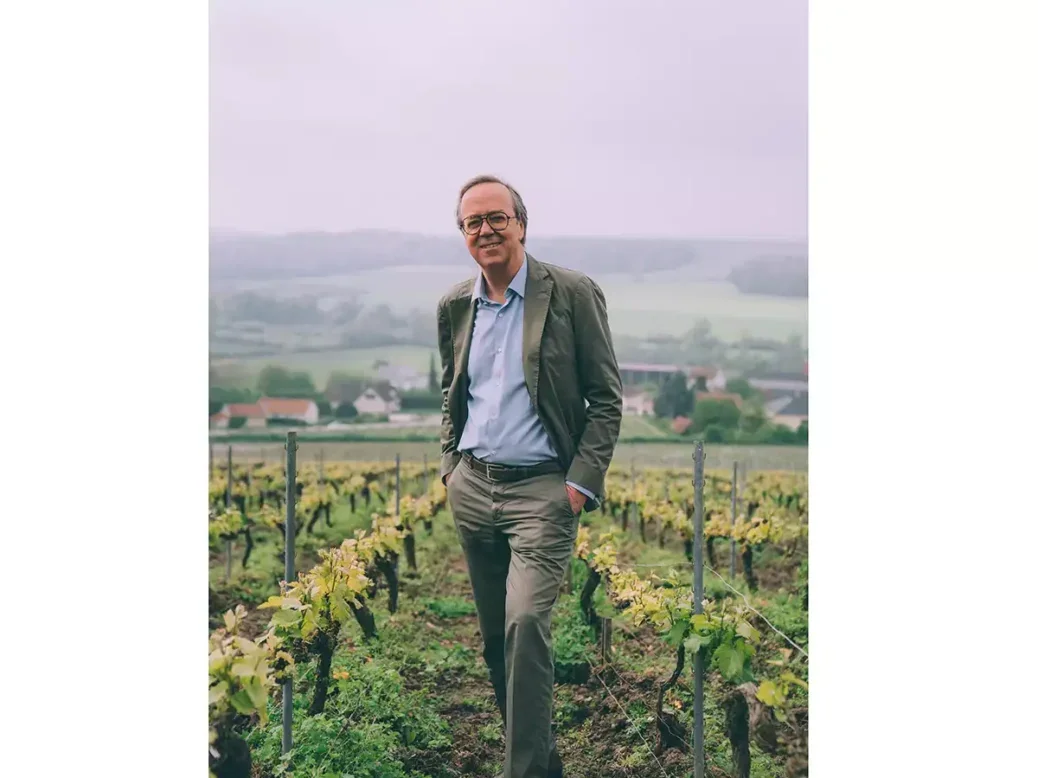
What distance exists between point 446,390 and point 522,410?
1.52 feet

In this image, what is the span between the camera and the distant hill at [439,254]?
175 inches

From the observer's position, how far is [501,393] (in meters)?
3.60

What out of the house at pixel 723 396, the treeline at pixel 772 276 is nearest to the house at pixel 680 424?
the house at pixel 723 396

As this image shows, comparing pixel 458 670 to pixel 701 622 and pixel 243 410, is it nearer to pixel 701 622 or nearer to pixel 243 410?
pixel 243 410

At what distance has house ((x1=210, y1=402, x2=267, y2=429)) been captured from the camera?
4.32 metres

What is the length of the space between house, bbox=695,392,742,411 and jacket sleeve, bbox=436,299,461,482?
1.71m

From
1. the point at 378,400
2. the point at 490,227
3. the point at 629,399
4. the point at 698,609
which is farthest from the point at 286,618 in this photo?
the point at 629,399

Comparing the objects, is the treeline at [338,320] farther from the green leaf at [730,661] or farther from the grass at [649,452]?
the green leaf at [730,661]

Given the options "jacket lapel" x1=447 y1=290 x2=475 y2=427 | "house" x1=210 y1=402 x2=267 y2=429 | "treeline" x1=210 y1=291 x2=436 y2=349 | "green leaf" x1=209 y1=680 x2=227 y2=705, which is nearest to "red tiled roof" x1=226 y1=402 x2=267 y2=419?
"house" x1=210 y1=402 x2=267 y2=429

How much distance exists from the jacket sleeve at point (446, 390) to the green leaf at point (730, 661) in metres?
1.13

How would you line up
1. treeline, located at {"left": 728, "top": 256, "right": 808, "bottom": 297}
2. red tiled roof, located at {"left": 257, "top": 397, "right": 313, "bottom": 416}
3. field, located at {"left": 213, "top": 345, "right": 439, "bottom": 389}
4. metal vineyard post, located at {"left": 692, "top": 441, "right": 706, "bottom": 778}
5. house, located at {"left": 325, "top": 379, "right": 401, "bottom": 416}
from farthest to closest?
house, located at {"left": 325, "top": 379, "right": 401, "bottom": 416}, field, located at {"left": 213, "top": 345, "right": 439, "bottom": 389}, red tiled roof, located at {"left": 257, "top": 397, "right": 313, "bottom": 416}, treeline, located at {"left": 728, "top": 256, "right": 808, "bottom": 297}, metal vineyard post, located at {"left": 692, "top": 441, "right": 706, "bottom": 778}

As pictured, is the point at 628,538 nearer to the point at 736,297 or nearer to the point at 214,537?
the point at 214,537

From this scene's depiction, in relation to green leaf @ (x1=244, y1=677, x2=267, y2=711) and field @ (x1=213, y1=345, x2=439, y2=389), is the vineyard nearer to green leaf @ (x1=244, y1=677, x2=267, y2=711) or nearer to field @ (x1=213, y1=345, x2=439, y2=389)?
green leaf @ (x1=244, y1=677, x2=267, y2=711)
